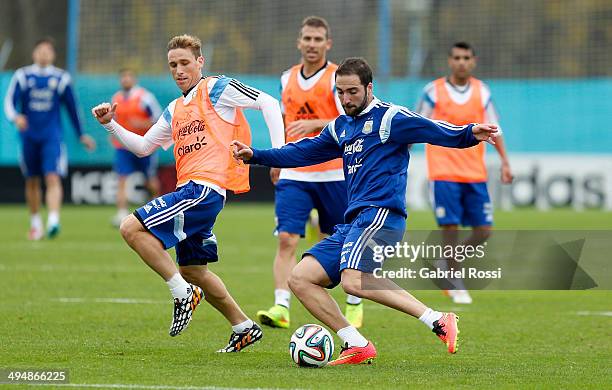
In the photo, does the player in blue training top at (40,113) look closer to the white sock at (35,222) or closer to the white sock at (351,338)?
the white sock at (35,222)

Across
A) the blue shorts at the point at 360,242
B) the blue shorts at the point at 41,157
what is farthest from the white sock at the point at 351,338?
the blue shorts at the point at 41,157

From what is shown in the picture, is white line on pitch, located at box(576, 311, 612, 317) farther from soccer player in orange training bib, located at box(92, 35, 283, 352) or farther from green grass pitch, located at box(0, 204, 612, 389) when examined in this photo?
soccer player in orange training bib, located at box(92, 35, 283, 352)

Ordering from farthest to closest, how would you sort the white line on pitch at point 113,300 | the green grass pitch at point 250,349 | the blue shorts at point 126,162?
the blue shorts at point 126,162 < the white line on pitch at point 113,300 < the green grass pitch at point 250,349

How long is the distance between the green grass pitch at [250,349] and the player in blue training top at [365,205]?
39cm

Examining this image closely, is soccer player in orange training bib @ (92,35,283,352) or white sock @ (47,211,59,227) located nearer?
soccer player in orange training bib @ (92,35,283,352)

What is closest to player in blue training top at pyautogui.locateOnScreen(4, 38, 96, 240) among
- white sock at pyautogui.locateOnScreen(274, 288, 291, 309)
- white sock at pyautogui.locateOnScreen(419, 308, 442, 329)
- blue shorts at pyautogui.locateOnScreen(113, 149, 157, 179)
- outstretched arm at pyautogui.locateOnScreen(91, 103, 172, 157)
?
blue shorts at pyautogui.locateOnScreen(113, 149, 157, 179)

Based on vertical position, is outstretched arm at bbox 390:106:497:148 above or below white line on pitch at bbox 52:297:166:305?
above

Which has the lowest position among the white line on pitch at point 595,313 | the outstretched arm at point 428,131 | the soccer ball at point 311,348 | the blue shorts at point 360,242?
the white line on pitch at point 595,313

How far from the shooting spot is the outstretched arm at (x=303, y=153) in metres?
7.90

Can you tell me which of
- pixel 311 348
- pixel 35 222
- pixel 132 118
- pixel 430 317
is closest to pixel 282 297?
pixel 311 348

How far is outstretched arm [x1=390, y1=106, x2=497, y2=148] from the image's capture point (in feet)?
24.0

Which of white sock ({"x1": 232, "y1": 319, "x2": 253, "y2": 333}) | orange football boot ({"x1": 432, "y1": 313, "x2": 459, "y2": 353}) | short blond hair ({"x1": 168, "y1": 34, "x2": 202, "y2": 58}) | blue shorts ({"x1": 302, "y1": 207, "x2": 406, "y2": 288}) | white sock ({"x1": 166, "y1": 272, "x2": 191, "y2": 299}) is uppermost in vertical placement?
short blond hair ({"x1": 168, "y1": 34, "x2": 202, "y2": 58})

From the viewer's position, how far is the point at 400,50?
89.7 feet

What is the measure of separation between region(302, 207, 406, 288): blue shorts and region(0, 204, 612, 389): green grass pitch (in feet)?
2.11
